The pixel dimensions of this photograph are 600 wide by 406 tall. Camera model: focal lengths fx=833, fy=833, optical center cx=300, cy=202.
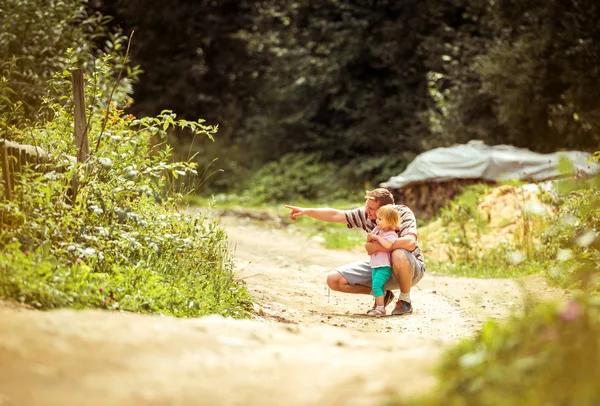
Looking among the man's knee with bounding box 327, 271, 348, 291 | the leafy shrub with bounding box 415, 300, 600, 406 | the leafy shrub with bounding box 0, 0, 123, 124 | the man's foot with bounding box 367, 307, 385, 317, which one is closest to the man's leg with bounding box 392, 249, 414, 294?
the man's foot with bounding box 367, 307, 385, 317

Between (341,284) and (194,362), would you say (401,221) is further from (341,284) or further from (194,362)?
(194,362)

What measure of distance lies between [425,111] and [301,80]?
439cm

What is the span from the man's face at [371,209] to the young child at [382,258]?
21cm

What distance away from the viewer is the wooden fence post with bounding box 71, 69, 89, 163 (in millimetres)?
7383

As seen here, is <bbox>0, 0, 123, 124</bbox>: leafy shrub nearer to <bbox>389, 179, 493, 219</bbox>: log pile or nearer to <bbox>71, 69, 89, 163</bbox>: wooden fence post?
<bbox>71, 69, 89, 163</bbox>: wooden fence post

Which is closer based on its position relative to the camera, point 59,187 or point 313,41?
point 59,187

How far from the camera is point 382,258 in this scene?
7742 millimetres

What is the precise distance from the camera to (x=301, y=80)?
25859 mm

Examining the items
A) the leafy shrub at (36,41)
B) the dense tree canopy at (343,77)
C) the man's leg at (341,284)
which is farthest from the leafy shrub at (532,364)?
the dense tree canopy at (343,77)

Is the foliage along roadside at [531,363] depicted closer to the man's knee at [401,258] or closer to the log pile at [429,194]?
the man's knee at [401,258]

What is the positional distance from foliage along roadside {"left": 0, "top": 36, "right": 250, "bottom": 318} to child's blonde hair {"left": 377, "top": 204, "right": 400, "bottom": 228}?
57.4 inches

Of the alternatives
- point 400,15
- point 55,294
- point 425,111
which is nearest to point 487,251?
point 55,294

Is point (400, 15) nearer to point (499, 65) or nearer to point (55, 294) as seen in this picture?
point (499, 65)

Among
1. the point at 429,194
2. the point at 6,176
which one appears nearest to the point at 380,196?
the point at 6,176
